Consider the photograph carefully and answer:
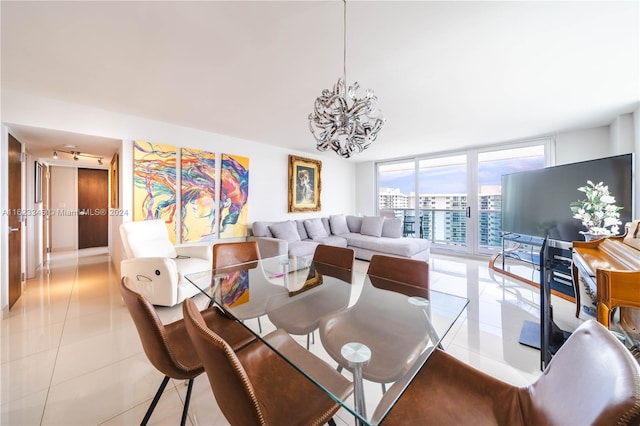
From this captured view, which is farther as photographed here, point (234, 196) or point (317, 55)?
point (234, 196)

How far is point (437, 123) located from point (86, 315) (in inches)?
197

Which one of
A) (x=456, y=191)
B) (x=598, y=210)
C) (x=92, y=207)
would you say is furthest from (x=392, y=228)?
(x=92, y=207)

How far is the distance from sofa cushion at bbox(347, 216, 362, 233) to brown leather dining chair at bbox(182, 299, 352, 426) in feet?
15.6

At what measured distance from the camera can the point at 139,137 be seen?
10.9 feet

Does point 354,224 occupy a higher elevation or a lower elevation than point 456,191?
lower

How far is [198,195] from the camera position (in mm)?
3826

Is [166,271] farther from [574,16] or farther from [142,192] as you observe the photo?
[574,16]

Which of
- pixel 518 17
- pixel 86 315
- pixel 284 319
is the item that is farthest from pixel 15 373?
pixel 518 17

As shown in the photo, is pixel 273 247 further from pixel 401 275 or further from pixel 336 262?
pixel 401 275

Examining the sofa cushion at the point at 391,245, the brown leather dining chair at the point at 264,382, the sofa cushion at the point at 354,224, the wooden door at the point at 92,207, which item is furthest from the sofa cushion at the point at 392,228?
the wooden door at the point at 92,207

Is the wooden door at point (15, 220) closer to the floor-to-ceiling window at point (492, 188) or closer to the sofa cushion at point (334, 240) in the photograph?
the sofa cushion at point (334, 240)

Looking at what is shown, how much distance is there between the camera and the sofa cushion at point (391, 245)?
4.44 metres

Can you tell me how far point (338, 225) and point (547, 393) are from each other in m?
4.94

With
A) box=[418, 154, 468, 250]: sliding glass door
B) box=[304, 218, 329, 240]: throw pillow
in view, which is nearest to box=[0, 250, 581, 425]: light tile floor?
box=[418, 154, 468, 250]: sliding glass door
